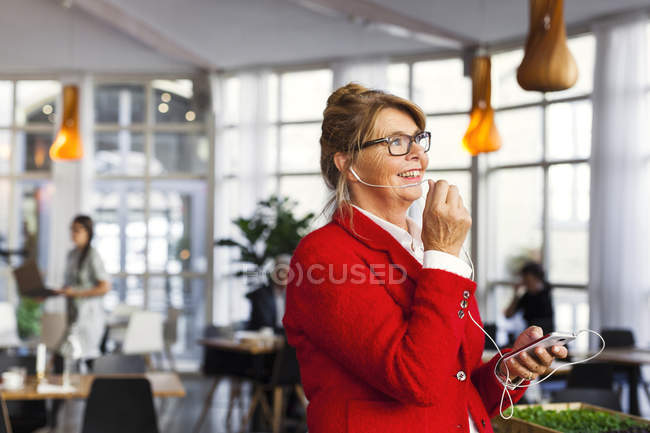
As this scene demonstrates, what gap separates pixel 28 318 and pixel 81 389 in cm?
665

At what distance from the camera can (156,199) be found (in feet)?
35.9

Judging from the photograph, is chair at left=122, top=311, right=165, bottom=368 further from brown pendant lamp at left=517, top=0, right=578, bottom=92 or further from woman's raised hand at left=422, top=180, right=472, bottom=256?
woman's raised hand at left=422, top=180, right=472, bottom=256

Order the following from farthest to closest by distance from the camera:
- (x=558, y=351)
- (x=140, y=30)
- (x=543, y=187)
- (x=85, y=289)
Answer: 1. (x=140, y=30)
2. (x=543, y=187)
3. (x=85, y=289)
4. (x=558, y=351)

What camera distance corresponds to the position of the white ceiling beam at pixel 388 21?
7.88 metres

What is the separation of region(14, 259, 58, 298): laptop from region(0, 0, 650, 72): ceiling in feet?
11.1

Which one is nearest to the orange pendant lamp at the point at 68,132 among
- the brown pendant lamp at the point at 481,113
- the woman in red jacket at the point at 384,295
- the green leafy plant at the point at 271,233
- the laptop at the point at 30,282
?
the laptop at the point at 30,282

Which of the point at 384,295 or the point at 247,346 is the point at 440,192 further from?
the point at 247,346

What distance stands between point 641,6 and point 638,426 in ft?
20.5

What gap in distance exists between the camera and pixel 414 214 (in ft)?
6.05

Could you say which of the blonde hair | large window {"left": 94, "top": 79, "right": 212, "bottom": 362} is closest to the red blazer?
the blonde hair

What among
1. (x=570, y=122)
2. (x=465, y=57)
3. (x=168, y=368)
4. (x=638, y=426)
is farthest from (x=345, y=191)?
(x=168, y=368)

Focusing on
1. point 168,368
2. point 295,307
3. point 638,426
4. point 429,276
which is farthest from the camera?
point 168,368

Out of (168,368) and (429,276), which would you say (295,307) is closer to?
(429,276)

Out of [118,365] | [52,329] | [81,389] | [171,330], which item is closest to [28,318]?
[171,330]
